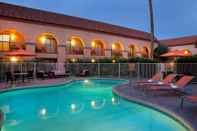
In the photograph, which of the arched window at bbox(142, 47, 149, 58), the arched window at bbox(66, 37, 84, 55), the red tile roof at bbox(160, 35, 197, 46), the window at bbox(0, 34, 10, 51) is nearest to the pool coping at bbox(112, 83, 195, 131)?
the window at bbox(0, 34, 10, 51)

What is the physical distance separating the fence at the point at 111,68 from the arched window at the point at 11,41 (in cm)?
395

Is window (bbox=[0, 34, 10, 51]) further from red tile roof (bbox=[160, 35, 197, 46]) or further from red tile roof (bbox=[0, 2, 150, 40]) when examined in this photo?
red tile roof (bbox=[160, 35, 197, 46])

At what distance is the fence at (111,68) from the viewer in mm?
15369

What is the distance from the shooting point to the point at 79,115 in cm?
816

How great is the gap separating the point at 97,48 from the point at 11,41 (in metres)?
10.9

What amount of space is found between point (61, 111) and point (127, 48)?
2510 cm

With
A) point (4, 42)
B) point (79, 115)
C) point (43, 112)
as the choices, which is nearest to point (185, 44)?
point (4, 42)

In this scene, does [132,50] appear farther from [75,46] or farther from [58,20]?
[58,20]

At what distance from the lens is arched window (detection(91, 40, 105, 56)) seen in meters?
29.4

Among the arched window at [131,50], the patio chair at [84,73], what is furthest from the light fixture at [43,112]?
the arched window at [131,50]

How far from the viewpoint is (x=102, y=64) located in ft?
67.4

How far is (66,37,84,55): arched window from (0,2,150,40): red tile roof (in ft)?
4.93

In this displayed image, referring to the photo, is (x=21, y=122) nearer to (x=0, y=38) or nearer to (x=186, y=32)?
(x=0, y=38)

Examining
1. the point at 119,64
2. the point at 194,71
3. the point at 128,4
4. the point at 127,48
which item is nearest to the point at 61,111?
the point at 194,71
